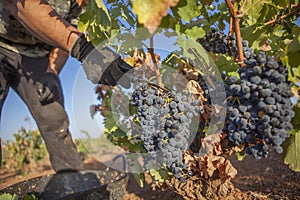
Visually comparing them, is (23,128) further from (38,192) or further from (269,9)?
(269,9)

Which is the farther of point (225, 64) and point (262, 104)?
point (225, 64)

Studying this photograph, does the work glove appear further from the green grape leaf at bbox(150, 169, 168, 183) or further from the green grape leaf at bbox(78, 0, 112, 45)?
the green grape leaf at bbox(150, 169, 168, 183)

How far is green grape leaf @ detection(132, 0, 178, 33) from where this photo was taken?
2.42ft

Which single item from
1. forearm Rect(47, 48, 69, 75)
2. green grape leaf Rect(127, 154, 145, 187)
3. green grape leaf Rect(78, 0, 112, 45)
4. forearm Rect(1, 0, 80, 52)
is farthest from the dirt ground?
forearm Rect(47, 48, 69, 75)

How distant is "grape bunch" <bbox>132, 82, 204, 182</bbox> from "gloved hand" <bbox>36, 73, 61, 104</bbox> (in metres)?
1.94

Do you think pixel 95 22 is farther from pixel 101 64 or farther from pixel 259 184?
pixel 259 184

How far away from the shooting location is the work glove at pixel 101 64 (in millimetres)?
1585

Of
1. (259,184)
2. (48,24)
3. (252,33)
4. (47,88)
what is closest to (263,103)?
(252,33)

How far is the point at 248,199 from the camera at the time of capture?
192cm

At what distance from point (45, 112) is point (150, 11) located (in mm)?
2647

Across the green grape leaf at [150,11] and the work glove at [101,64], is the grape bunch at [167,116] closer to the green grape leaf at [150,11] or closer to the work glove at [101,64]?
the work glove at [101,64]

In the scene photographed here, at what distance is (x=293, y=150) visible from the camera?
1216mm

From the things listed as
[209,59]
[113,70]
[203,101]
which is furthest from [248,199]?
[113,70]

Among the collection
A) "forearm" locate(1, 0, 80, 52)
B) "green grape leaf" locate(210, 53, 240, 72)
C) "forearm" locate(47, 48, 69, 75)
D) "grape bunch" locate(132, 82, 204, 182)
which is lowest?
Answer: "grape bunch" locate(132, 82, 204, 182)
